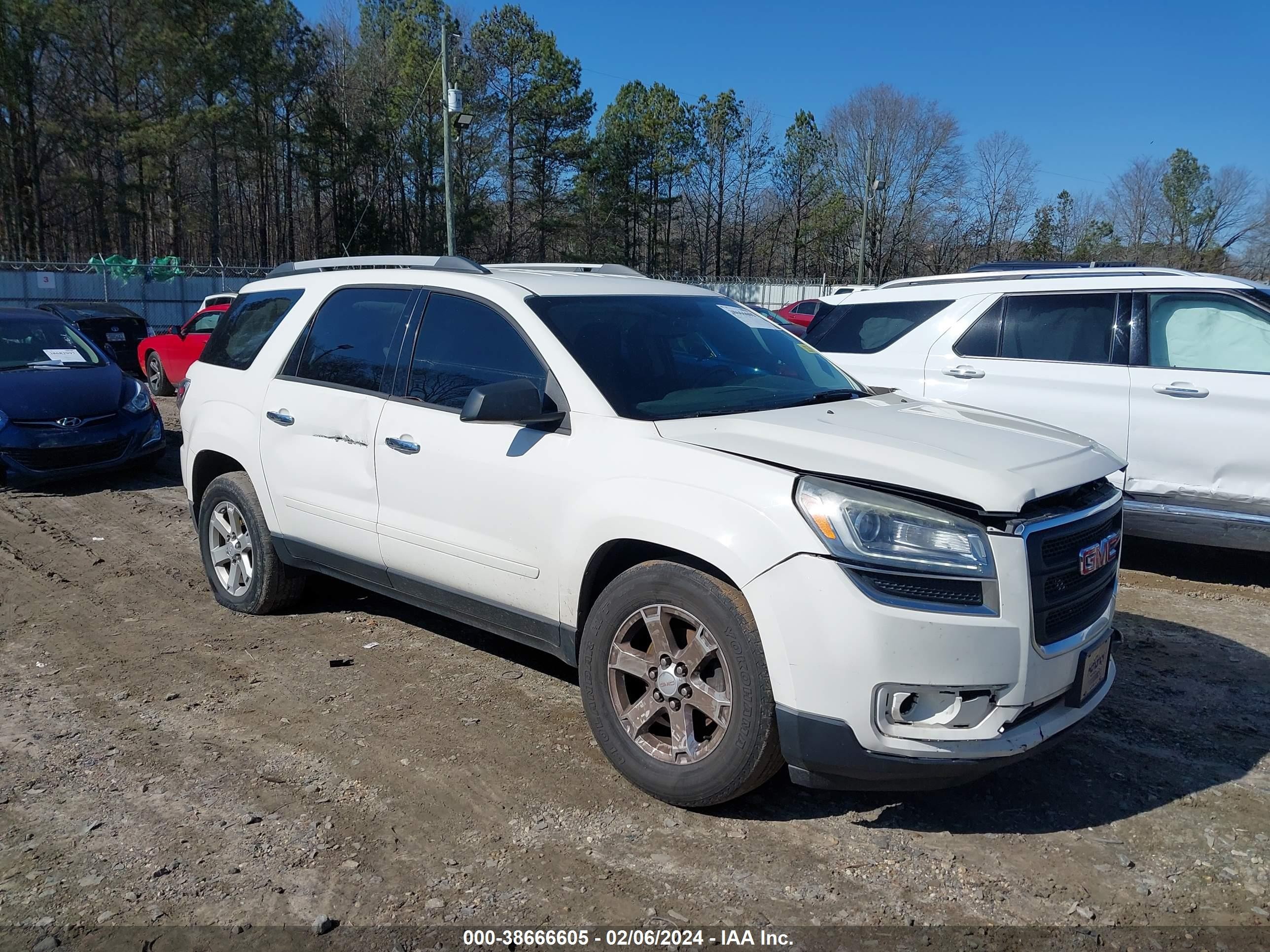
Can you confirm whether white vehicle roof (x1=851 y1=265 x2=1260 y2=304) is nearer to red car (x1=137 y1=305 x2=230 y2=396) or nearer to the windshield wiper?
the windshield wiper

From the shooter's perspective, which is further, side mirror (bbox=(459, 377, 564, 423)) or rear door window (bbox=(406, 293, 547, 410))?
rear door window (bbox=(406, 293, 547, 410))

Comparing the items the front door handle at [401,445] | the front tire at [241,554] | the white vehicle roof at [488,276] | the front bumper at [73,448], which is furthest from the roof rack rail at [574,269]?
the front bumper at [73,448]

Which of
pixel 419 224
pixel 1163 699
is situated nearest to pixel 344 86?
pixel 419 224

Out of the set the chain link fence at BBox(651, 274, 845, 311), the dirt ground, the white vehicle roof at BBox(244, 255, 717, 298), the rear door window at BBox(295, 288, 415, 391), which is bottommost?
the dirt ground

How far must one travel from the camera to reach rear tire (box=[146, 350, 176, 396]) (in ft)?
54.9

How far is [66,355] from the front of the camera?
31.9 feet

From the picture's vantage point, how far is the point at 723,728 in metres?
3.20

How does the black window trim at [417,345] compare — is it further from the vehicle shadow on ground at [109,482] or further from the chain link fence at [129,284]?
the chain link fence at [129,284]

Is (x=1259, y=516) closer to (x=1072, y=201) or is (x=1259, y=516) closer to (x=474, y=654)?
(x=474, y=654)

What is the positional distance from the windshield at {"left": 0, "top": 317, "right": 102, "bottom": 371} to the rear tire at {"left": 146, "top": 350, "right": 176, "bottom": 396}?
6844 mm

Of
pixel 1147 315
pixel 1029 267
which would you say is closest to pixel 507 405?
pixel 1147 315

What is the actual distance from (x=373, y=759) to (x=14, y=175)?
45.4m

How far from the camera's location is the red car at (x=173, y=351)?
1577 centimetres

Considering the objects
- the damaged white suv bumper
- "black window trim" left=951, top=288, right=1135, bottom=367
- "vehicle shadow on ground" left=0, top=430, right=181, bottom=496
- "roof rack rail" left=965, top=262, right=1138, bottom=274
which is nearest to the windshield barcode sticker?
the damaged white suv bumper
